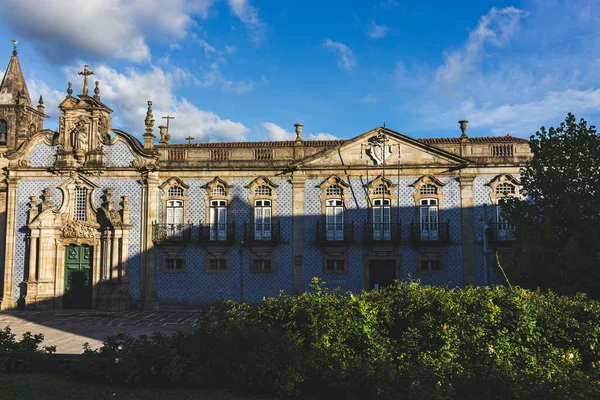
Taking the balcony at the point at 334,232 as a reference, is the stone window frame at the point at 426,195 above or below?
above

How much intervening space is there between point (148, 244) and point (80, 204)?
3723 millimetres

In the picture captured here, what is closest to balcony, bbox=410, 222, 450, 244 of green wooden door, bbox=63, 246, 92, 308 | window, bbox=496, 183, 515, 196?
window, bbox=496, 183, 515, 196

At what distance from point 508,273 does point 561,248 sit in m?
1.44

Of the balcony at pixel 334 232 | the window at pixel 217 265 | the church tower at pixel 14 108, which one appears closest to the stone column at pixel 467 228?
the balcony at pixel 334 232

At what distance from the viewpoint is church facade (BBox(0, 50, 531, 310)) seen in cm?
2036

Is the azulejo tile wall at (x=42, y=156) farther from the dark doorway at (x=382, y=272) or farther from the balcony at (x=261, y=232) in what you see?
the dark doorway at (x=382, y=272)

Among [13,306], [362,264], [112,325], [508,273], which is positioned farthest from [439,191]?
[13,306]

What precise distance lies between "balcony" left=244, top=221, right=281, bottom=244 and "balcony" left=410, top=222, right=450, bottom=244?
572 cm

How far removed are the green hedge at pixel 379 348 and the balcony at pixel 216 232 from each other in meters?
11.3

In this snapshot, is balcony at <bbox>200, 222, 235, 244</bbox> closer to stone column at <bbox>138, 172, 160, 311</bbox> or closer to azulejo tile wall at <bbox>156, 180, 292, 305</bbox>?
azulejo tile wall at <bbox>156, 180, 292, 305</bbox>

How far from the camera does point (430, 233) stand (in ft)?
66.9

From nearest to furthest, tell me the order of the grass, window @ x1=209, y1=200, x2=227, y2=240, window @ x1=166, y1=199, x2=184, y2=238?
the grass, window @ x1=209, y1=200, x2=227, y2=240, window @ x1=166, y1=199, x2=184, y2=238

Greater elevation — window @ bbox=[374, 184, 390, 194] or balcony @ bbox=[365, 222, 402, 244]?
window @ bbox=[374, 184, 390, 194]

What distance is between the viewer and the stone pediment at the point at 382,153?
67.7ft
